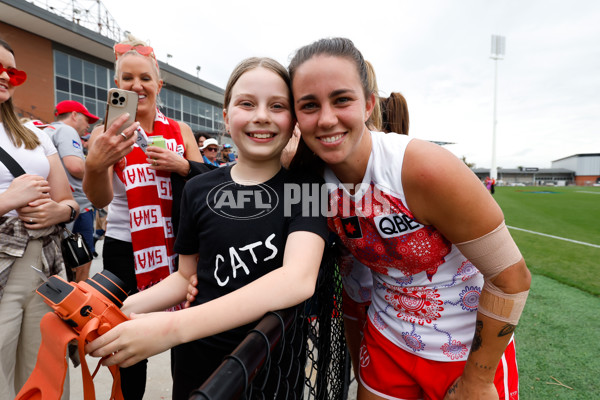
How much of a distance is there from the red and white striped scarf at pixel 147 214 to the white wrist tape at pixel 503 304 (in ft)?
5.37

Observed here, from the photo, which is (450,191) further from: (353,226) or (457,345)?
(457,345)

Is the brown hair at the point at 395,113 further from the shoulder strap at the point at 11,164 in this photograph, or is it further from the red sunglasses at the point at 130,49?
the shoulder strap at the point at 11,164

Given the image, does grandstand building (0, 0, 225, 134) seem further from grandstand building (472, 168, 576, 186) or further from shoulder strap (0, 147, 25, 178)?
grandstand building (472, 168, 576, 186)

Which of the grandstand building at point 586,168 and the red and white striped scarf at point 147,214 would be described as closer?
the red and white striped scarf at point 147,214

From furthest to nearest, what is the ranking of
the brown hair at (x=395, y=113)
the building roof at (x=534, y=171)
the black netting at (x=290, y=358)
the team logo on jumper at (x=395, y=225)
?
the building roof at (x=534, y=171) < the brown hair at (x=395, y=113) < the team logo on jumper at (x=395, y=225) < the black netting at (x=290, y=358)

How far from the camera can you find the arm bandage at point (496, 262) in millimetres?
1128

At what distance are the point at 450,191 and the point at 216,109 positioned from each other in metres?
32.2

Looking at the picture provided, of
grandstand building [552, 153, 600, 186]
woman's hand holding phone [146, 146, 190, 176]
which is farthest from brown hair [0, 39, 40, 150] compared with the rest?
grandstand building [552, 153, 600, 186]

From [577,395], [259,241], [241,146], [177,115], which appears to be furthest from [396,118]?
[177,115]

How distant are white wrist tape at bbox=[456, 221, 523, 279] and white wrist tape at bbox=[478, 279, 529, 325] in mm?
69

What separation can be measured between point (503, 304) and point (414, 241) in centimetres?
39

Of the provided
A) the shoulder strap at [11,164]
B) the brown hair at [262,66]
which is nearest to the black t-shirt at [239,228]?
the brown hair at [262,66]

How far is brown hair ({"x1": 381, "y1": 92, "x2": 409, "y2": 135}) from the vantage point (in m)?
2.40

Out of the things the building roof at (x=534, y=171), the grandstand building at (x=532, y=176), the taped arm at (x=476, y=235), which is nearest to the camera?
the taped arm at (x=476, y=235)
